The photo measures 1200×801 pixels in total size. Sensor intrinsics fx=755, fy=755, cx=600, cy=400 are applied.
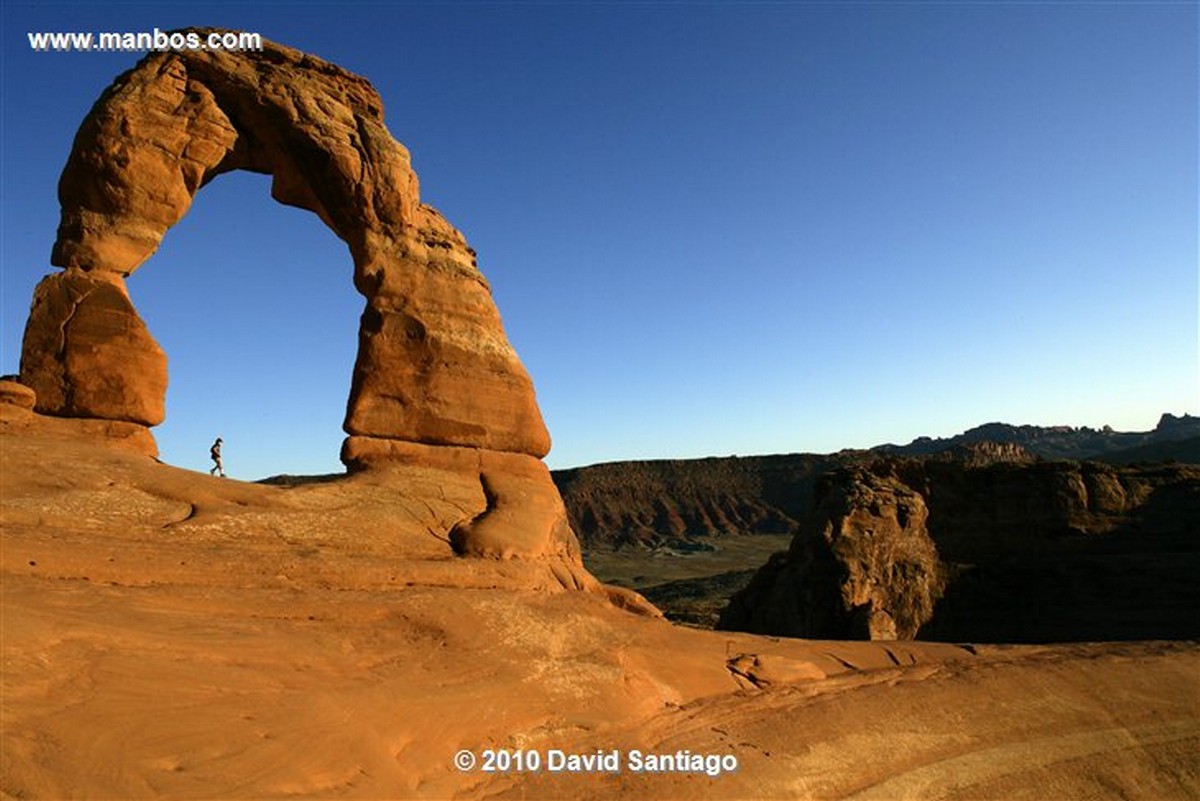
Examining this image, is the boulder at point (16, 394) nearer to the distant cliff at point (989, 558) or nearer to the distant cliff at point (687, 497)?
the distant cliff at point (989, 558)

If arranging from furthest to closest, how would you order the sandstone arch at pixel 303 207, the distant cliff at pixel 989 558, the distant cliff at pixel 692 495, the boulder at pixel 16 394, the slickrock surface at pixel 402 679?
the distant cliff at pixel 692 495 → the distant cliff at pixel 989 558 → the sandstone arch at pixel 303 207 → the boulder at pixel 16 394 → the slickrock surface at pixel 402 679

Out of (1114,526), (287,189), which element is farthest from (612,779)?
(1114,526)

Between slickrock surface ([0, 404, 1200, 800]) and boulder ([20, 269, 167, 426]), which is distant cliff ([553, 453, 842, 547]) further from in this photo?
boulder ([20, 269, 167, 426])

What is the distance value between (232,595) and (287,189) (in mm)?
6265

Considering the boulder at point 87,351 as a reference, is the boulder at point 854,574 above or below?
below

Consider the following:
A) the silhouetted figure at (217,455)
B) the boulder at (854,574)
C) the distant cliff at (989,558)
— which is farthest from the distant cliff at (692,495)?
the silhouetted figure at (217,455)

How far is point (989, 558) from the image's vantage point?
885 inches

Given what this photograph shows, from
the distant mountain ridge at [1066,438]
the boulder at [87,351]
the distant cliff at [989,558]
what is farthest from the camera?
the distant mountain ridge at [1066,438]

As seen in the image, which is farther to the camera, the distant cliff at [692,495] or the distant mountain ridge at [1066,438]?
the distant mountain ridge at [1066,438]

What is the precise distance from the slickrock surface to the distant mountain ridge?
79804 mm

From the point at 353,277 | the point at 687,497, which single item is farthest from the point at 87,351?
the point at 687,497

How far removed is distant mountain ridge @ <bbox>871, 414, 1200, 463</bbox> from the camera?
91.5 metres

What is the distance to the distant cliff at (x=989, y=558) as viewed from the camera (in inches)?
754

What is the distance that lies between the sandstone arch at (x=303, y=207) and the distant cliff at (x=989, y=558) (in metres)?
11.9
